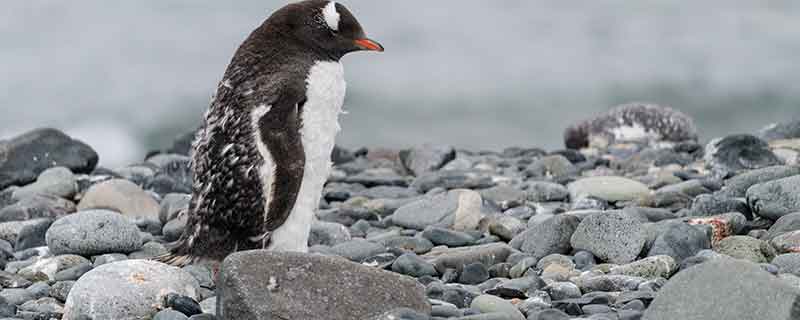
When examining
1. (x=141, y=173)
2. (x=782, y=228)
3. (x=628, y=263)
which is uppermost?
(x=782, y=228)

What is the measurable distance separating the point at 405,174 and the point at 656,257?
24.7 feet

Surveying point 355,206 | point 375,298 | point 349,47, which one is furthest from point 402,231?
point 375,298

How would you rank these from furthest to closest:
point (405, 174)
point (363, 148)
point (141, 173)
A: point (363, 148) < point (405, 174) < point (141, 173)

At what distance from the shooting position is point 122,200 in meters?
9.78

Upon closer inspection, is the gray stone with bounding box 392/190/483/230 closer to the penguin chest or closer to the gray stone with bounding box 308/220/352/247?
the gray stone with bounding box 308/220/352/247

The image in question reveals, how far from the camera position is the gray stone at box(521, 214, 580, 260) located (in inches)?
276

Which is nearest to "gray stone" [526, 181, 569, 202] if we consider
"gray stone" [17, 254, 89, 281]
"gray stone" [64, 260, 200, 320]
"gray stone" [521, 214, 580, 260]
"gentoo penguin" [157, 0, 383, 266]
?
"gray stone" [521, 214, 580, 260]

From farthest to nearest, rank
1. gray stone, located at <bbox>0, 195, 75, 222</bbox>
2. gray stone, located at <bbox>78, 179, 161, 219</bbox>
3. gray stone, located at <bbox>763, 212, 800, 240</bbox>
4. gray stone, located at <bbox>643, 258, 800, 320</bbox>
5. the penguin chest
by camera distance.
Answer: gray stone, located at <bbox>78, 179, 161, 219</bbox>, gray stone, located at <bbox>0, 195, 75, 222</bbox>, gray stone, located at <bbox>763, 212, 800, 240</bbox>, the penguin chest, gray stone, located at <bbox>643, 258, 800, 320</bbox>

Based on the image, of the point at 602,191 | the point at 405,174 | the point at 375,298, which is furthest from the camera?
the point at 405,174

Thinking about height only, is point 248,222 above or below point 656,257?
below

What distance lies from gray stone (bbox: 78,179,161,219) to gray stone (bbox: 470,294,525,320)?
4958mm

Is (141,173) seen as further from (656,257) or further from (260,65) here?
(656,257)

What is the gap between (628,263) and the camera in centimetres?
651

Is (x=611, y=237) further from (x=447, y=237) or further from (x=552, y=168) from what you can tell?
(x=552, y=168)
